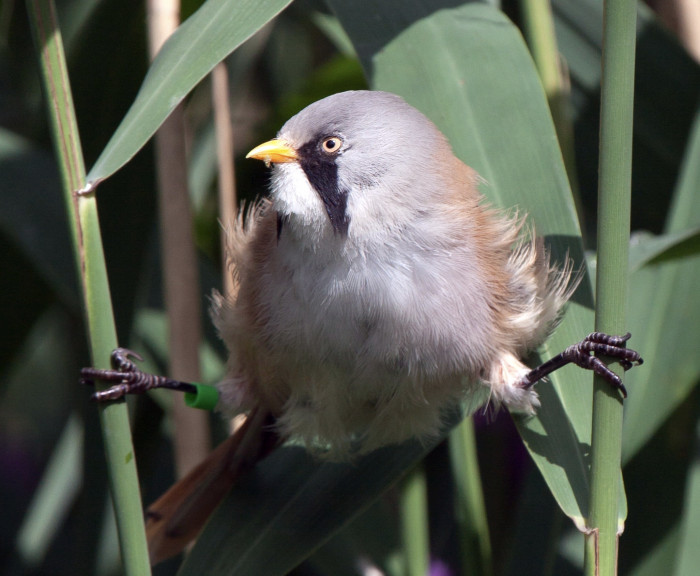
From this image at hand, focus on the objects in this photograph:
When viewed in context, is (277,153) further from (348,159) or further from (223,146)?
(223,146)

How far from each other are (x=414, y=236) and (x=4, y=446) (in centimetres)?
264

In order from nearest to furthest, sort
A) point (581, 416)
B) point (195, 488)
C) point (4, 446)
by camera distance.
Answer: point (581, 416)
point (195, 488)
point (4, 446)

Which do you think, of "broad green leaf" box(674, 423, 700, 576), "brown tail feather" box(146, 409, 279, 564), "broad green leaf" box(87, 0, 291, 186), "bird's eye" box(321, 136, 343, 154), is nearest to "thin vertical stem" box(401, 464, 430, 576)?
"brown tail feather" box(146, 409, 279, 564)

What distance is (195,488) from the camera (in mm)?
1541

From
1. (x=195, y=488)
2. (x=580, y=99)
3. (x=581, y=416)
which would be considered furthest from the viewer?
(x=580, y=99)

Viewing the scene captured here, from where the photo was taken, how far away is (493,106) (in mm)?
1333

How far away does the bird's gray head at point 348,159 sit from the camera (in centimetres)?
128

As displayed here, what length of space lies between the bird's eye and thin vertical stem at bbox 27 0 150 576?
1.48ft

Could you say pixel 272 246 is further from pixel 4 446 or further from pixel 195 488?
pixel 4 446

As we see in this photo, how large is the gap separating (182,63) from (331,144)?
0.35 meters

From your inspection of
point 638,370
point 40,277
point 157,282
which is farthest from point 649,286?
point 40,277

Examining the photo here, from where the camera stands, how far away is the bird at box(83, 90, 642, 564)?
1.29 metres

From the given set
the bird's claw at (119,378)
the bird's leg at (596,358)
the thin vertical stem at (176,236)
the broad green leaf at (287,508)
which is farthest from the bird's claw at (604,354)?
the thin vertical stem at (176,236)

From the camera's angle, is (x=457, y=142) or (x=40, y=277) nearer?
(x=457, y=142)
